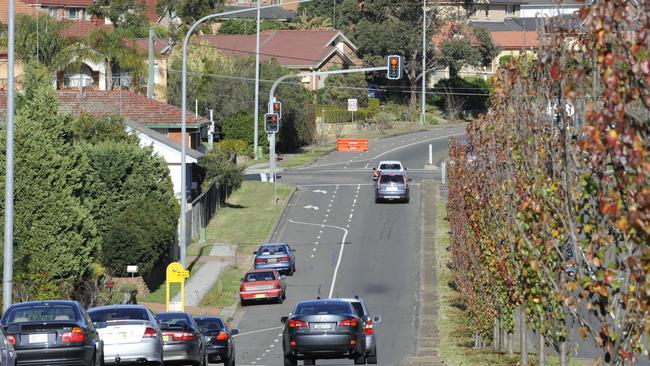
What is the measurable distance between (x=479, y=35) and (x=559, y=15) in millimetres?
99144

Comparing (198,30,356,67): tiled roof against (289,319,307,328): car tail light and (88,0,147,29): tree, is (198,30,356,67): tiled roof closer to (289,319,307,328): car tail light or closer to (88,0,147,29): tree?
(88,0,147,29): tree

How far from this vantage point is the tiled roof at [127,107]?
212 ft

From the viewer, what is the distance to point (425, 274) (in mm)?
52000

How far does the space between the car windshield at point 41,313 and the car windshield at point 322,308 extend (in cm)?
685

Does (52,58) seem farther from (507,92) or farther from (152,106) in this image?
(507,92)

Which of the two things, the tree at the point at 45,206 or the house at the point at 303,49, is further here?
the house at the point at 303,49

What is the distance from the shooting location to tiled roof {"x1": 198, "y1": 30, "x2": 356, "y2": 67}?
112m

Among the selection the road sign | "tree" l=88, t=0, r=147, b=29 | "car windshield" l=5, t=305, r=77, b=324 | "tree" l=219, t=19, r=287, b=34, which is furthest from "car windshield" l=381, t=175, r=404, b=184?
"tree" l=219, t=19, r=287, b=34

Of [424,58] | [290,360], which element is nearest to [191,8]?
[424,58]

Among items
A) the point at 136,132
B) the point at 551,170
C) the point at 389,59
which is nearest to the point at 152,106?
the point at 136,132

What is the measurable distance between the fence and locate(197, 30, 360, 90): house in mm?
43842

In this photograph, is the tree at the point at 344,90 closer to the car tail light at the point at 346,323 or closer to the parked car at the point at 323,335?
the parked car at the point at 323,335

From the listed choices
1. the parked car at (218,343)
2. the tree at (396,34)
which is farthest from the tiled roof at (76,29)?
the parked car at (218,343)

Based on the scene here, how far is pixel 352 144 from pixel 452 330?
5644 centimetres
